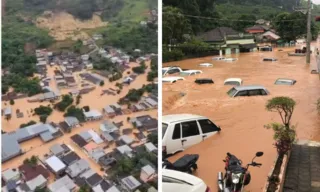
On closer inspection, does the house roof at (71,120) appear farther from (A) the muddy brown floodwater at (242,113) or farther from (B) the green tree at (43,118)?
(A) the muddy brown floodwater at (242,113)

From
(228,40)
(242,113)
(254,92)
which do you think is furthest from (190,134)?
(228,40)

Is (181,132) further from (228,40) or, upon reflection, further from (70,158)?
(228,40)

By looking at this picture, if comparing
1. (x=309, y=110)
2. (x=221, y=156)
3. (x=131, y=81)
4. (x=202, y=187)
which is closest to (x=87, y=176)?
(x=131, y=81)

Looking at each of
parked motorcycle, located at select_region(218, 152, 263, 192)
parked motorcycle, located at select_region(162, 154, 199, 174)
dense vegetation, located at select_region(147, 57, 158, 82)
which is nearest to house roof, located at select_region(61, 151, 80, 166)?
dense vegetation, located at select_region(147, 57, 158, 82)

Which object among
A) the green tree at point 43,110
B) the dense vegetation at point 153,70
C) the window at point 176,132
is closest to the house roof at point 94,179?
the green tree at point 43,110

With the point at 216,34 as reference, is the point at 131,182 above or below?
below

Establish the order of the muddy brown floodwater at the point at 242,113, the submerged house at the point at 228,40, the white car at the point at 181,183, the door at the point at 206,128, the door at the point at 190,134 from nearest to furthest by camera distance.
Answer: the white car at the point at 181,183 < the door at the point at 190,134 < the muddy brown floodwater at the point at 242,113 < the door at the point at 206,128 < the submerged house at the point at 228,40
